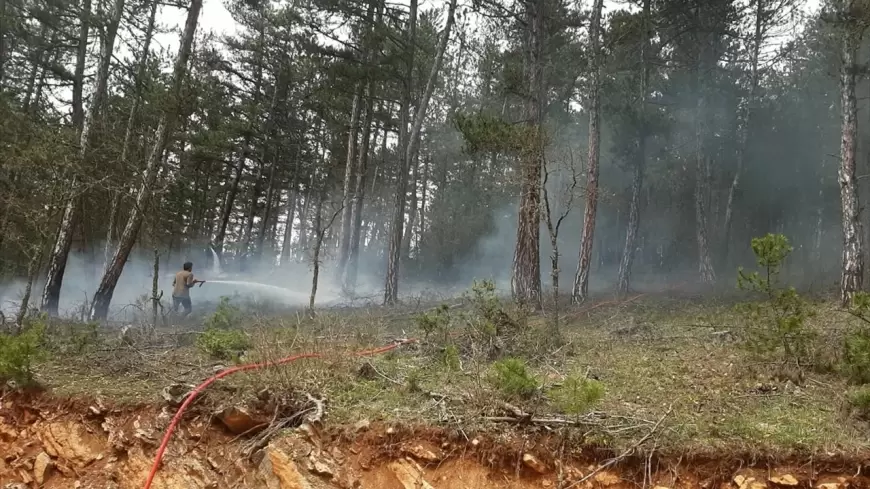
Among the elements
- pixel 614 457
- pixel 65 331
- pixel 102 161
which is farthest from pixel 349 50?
pixel 614 457

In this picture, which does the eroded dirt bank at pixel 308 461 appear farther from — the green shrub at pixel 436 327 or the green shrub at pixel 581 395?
the green shrub at pixel 436 327

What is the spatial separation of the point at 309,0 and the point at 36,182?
793 cm

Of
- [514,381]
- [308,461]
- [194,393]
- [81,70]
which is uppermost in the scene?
[81,70]

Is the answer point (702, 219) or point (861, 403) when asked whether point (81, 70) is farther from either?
point (702, 219)

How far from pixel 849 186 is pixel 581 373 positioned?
730cm

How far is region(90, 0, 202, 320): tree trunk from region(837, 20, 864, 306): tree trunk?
1154 centimetres

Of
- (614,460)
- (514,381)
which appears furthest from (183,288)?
(614,460)

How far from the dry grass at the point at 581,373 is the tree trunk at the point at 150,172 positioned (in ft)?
10.7

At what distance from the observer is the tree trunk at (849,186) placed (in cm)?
866

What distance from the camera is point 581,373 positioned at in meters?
5.19

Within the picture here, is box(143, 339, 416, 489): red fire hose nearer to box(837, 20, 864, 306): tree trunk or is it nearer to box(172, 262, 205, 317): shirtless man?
box(172, 262, 205, 317): shirtless man

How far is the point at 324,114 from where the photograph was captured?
18328 millimetres

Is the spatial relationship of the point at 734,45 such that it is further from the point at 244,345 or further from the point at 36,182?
the point at 36,182

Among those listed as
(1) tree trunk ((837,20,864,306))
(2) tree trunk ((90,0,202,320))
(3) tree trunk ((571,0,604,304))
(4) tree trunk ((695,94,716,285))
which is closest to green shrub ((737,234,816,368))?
(1) tree trunk ((837,20,864,306))
